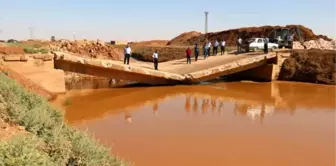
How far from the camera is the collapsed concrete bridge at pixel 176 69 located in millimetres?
17656

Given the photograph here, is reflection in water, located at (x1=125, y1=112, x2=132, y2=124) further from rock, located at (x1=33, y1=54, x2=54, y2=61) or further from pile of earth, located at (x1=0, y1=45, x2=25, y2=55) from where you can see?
pile of earth, located at (x1=0, y1=45, x2=25, y2=55)

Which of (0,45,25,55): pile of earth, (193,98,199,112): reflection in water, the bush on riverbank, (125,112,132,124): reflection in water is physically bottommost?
(125,112,132,124): reflection in water

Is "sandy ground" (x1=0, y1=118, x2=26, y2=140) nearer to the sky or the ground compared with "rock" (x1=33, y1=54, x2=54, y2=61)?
nearer to the ground

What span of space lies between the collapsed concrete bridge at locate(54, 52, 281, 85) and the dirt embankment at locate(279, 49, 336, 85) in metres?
0.77

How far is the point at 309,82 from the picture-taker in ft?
74.8

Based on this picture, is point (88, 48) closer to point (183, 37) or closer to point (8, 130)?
point (8, 130)

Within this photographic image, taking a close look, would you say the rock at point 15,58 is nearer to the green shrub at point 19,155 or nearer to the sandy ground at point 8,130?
the sandy ground at point 8,130

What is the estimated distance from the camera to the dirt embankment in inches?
891

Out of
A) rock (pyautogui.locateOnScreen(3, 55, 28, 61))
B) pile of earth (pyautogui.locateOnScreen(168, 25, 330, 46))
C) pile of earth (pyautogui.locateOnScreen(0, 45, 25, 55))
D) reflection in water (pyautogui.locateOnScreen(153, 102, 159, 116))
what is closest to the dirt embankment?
reflection in water (pyautogui.locateOnScreen(153, 102, 159, 116))

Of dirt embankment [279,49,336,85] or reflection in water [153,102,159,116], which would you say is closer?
reflection in water [153,102,159,116]

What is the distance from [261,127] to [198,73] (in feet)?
32.0

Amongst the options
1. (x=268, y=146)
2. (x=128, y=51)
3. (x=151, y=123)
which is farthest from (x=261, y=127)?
(x=128, y=51)

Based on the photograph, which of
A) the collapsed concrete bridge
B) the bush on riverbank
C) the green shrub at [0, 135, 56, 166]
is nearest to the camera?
the green shrub at [0, 135, 56, 166]

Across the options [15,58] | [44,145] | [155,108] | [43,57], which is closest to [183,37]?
[43,57]
